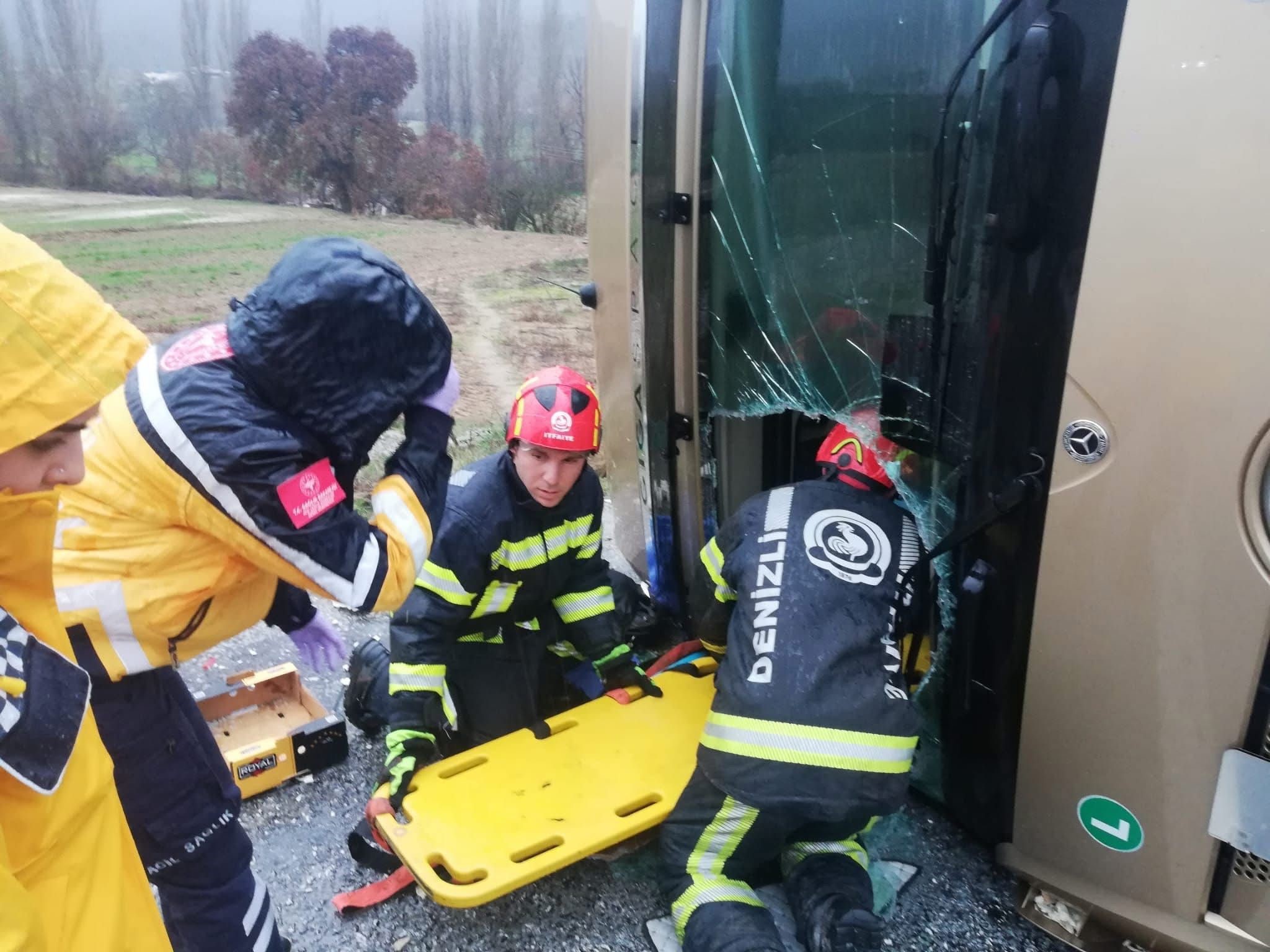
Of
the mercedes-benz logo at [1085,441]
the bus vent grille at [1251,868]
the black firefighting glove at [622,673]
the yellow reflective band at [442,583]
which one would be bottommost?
the black firefighting glove at [622,673]

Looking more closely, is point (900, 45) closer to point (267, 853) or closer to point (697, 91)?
point (697, 91)

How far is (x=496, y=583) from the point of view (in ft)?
8.54

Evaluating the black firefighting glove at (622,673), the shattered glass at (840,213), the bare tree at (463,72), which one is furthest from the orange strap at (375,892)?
the bare tree at (463,72)

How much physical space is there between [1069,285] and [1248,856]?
1149 mm

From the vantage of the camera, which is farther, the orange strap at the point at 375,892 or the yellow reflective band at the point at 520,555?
the yellow reflective band at the point at 520,555

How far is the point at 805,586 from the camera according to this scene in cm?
207

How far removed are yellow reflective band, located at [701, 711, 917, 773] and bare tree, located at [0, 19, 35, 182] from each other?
3336mm

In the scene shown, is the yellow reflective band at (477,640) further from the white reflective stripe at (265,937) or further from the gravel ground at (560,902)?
the white reflective stripe at (265,937)

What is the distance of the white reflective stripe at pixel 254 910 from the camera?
6.07 ft

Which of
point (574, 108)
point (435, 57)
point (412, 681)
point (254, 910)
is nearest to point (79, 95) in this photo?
point (435, 57)

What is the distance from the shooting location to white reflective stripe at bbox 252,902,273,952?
6.16 feet

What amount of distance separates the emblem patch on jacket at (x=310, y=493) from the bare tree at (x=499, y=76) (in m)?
2.92

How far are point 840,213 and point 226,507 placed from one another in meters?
1.61

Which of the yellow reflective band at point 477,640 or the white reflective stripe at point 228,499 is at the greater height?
the white reflective stripe at point 228,499
